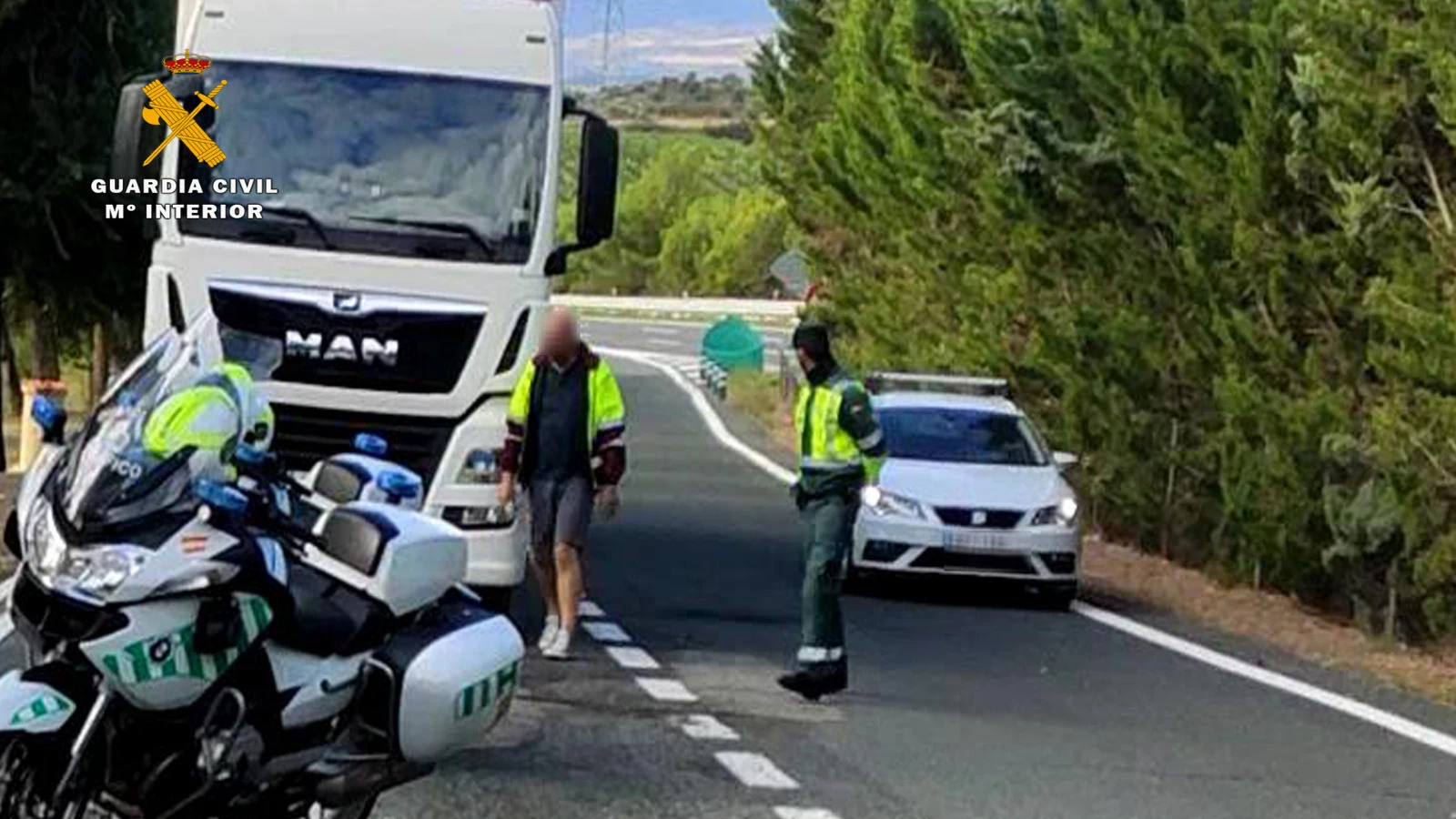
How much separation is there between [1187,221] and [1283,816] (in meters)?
11.9

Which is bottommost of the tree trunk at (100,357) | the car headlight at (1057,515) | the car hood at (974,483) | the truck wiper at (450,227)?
the tree trunk at (100,357)

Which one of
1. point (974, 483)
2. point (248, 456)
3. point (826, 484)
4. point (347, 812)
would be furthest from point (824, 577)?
point (974, 483)

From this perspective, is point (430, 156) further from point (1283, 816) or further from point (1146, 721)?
point (1283, 816)

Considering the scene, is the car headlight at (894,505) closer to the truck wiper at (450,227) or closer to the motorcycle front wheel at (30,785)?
the truck wiper at (450,227)

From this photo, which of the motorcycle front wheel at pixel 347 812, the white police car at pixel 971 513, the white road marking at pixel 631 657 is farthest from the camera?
the white police car at pixel 971 513

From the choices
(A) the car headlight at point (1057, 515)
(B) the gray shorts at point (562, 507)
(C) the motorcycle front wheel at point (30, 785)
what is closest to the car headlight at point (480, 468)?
(B) the gray shorts at point (562, 507)

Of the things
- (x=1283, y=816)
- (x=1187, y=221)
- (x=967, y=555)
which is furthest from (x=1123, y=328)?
(x=1283, y=816)

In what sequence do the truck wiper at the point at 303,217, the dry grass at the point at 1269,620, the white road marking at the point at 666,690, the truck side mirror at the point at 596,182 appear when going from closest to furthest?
the white road marking at the point at 666,690 < the truck wiper at the point at 303,217 < the truck side mirror at the point at 596,182 < the dry grass at the point at 1269,620

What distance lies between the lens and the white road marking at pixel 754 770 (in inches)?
432

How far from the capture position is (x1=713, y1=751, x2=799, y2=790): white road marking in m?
11.0

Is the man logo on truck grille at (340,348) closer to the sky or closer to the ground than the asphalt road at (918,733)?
closer to the sky

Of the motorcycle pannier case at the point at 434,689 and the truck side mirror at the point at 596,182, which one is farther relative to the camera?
the truck side mirror at the point at 596,182

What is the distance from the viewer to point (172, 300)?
538 inches

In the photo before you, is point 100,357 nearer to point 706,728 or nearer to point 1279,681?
point 1279,681
